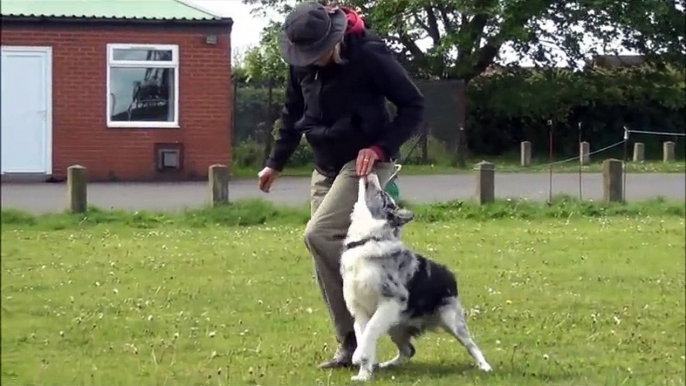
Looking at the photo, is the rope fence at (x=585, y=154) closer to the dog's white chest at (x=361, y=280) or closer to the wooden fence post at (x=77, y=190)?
the wooden fence post at (x=77, y=190)

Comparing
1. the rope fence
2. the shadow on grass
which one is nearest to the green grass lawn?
the rope fence

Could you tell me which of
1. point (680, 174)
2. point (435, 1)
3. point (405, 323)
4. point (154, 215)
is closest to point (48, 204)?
point (154, 215)

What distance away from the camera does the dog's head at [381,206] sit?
5.67 meters

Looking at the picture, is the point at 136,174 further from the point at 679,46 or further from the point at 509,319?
the point at 509,319

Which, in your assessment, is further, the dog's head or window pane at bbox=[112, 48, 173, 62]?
window pane at bbox=[112, 48, 173, 62]

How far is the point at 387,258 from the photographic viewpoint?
567 cm

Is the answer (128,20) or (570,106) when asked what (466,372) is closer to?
(128,20)

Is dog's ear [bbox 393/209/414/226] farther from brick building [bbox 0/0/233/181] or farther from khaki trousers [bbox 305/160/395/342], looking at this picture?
brick building [bbox 0/0/233/181]

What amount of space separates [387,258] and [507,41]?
1739 centimetres

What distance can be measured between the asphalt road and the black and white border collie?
8.02 metres

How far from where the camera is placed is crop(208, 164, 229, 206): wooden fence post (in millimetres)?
15750

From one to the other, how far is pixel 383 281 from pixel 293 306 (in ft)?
9.69

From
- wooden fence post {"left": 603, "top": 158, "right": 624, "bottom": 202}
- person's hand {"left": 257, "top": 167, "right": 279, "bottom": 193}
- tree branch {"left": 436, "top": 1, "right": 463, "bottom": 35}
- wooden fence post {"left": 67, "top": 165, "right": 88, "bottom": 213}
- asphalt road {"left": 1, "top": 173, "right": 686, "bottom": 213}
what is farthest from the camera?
tree branch {"left": 436, "top": 1, "right": 463, "bottom": 35}

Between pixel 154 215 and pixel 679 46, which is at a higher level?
pixel 679 46
